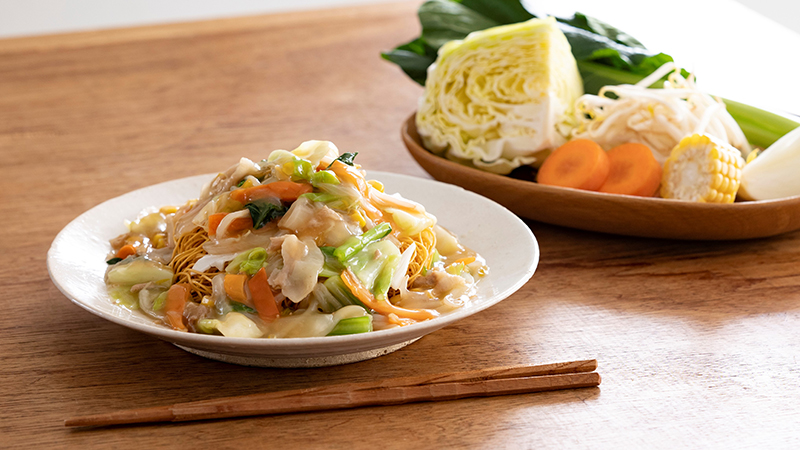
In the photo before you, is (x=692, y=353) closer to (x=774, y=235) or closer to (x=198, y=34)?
(x=774, y=235)

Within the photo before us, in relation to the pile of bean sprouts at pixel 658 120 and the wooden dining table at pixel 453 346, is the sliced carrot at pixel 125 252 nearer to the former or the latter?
the wooden dining table at pixel 453 346

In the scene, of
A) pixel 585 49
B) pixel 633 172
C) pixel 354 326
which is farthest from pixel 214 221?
pixel 585 49

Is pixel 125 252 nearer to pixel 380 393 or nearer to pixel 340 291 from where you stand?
pixel 340 291

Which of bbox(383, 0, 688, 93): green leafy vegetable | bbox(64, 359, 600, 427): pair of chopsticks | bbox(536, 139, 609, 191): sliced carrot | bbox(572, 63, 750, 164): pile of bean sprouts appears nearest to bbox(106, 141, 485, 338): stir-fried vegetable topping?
bbox(64, 359, 600, 427): pair of chopsticks

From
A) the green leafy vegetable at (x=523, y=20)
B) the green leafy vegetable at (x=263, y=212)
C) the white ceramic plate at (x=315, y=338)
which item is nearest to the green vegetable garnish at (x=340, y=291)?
the white ceramic plate at (x=315, y=338)

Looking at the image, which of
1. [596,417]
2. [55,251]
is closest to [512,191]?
[596,417]
